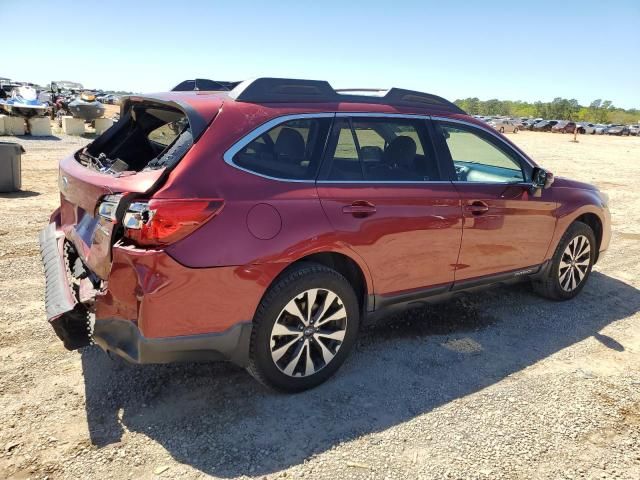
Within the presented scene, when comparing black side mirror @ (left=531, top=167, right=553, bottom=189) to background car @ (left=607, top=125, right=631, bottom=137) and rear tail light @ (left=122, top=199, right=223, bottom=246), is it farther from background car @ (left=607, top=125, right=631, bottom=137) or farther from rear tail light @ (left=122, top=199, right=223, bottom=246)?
background car @ (left=607, top=125, right=631, bottom=137)

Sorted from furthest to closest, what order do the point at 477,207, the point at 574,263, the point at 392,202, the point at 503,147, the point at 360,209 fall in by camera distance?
the point at 574,263, the point at 503,147, the point at 477,207, the point at 392,202, the point at 360,209

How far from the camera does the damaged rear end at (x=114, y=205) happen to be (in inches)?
105

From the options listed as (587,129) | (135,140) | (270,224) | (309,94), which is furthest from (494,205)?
(587,129)

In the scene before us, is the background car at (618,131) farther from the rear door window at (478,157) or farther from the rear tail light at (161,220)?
the rear tail light at (161,220)

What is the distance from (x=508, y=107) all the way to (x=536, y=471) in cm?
14504

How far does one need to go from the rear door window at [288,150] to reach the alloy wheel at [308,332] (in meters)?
0.74

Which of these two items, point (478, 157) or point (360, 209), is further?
point (478, 157)

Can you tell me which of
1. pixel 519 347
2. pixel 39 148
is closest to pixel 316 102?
pixel 519 347

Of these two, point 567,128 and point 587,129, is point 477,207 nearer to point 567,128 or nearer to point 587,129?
point 567,128

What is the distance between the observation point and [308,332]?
321cm

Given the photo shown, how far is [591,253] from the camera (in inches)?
206

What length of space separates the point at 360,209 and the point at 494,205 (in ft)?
4.53

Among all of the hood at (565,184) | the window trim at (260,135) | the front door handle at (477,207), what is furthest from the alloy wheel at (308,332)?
the hood at (565,184)

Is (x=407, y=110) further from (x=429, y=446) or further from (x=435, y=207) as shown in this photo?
(x=429, y=446)
